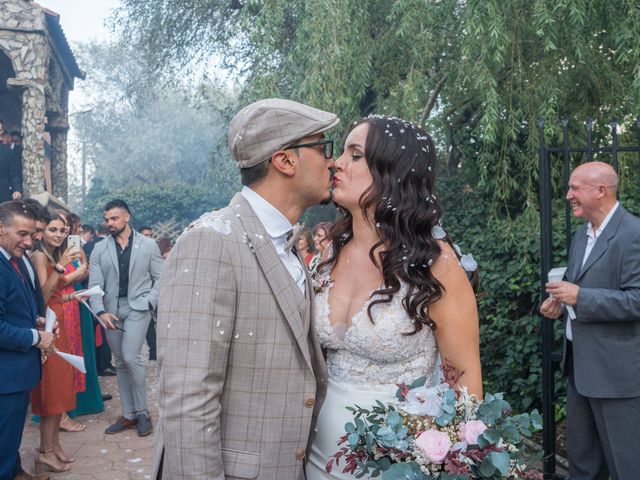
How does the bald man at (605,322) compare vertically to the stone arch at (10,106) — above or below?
below

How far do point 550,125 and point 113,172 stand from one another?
3891 cm

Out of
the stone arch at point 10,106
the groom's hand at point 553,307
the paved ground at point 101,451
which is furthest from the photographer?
the stone arch at point 10,106

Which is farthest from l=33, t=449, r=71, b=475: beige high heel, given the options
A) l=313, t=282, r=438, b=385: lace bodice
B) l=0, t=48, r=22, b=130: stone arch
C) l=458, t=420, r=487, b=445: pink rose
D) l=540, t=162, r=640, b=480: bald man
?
l=0, t=48, r=22, b=130: stone arch

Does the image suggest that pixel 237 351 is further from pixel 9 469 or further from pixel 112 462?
pixel 112 462

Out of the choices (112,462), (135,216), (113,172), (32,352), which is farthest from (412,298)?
(113,172)

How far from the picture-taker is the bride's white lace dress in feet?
7.72

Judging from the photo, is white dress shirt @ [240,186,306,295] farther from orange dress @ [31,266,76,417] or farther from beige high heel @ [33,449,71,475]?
beige high heel @ [33,449,71,475]

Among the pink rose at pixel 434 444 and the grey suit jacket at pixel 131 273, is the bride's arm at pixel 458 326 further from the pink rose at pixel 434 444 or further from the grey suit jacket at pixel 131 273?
the grey suit jacket at pixel 131 273

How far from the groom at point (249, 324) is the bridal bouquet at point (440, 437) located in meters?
0.25

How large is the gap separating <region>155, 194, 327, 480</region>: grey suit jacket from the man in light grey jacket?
494 cm

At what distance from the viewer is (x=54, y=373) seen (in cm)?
585

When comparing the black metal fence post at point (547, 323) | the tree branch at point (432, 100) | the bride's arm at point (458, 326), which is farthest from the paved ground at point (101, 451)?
the tree branch at point (432, 100)

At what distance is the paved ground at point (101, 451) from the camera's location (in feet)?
18.1

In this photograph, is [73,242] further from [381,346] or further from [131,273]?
[381,346]
